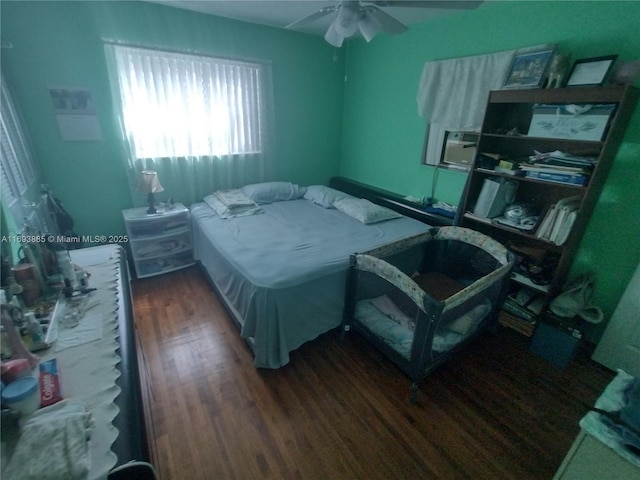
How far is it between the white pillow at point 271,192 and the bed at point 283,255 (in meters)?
0.01

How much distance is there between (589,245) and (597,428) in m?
1.59

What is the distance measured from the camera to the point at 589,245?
6.82 ft

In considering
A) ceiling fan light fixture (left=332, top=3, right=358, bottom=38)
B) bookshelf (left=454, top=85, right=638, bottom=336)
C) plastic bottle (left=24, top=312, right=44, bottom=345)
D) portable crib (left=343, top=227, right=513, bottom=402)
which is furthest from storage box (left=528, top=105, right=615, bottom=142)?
plastic bottle (left=24, top=312, right=44, bottom=345)

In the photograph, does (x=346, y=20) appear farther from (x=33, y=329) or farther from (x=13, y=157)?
(x=13, y=157)

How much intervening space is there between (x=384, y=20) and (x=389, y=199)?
6.00ft

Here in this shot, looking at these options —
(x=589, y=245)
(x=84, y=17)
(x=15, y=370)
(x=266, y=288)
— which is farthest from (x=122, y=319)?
(x=589, y=245)

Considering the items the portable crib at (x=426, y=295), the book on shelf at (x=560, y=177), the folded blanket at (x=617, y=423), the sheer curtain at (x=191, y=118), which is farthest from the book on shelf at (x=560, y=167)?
the sheer curtain at (x=191, y=118)

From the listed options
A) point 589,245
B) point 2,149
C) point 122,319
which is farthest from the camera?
point 589,245

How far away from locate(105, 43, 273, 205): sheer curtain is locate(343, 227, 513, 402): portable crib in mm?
2172

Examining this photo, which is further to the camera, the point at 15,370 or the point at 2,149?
the point at 2,149

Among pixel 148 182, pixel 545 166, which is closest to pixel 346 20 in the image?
pixel 545 166

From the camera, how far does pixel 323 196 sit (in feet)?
10.9

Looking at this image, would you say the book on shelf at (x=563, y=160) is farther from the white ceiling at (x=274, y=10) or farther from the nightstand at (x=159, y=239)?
the nightstand at (x=159, y=239)

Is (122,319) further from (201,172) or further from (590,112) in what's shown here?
(590,112)
